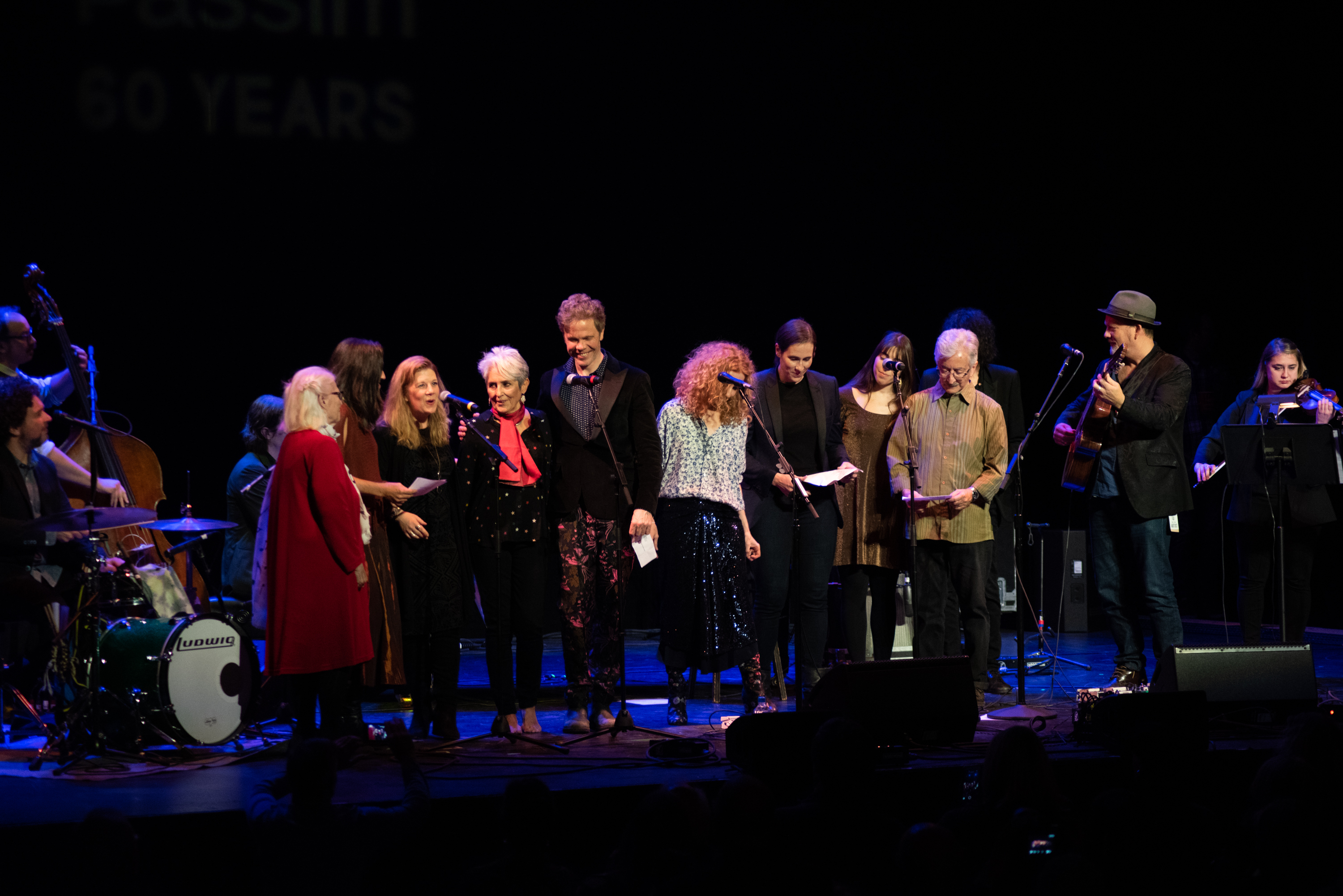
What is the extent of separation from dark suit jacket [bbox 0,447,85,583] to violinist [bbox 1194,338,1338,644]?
532 cm

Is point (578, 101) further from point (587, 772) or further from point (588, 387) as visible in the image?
point (587, 772)

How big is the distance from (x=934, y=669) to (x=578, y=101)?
4862mm

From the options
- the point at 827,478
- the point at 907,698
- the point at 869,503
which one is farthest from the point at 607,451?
the point at 907,698

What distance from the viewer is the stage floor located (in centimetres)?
380

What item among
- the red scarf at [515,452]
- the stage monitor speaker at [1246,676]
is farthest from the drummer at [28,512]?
the stage monitor speaker at [1246,676]

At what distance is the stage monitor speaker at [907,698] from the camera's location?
4.35 m

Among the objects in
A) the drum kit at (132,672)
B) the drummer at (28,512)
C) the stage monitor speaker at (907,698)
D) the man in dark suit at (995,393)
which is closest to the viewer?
the stage monitor speaker at (907,698)

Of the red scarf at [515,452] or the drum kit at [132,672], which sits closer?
the drum kit at [132,672]

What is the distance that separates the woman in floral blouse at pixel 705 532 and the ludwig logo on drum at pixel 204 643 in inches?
69.5

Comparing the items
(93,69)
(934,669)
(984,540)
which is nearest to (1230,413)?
(984,540)

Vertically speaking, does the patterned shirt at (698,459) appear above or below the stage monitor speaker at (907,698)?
above

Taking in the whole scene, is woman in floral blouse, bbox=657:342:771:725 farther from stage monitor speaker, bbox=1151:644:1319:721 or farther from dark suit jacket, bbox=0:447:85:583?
dark suit jacket, bbox=0:447:85:583

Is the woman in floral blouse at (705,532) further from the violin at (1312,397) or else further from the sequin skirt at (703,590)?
the violin at (1312,397)

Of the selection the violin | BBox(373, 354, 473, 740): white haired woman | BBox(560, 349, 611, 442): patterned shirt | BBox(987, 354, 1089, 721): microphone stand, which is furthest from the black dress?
the violin
